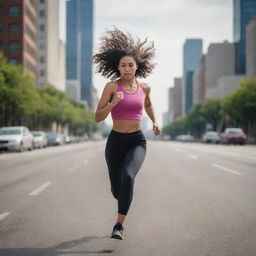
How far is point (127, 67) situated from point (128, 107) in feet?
1.55

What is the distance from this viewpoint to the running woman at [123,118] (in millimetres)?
4840

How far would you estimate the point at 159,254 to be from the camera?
14.1 feet

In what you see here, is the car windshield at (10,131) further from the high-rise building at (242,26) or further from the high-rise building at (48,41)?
the high-rise building at (242,26)

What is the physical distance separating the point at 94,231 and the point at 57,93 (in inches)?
3211

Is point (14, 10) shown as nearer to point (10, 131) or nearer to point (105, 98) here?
point (10, 131)

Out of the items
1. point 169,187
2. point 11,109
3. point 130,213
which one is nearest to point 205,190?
point 169,187

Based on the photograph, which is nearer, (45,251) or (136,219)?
(45,251)

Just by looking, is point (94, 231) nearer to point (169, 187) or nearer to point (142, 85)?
point (142, 85)

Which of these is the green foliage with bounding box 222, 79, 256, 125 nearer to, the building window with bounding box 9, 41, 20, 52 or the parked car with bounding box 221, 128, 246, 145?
the parked car with bounding box 221, 128, 246, 145

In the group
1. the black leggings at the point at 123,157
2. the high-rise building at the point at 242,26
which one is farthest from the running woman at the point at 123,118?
the high-rise building at the point at 242,26

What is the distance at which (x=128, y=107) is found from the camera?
4.98m

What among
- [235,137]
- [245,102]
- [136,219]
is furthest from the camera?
[245,102]

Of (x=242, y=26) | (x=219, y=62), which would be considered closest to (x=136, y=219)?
(x=219, y=62)

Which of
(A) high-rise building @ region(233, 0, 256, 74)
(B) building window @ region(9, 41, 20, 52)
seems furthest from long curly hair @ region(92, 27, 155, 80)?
(A) high-rise building @ region(233, 0, 256, 74)
